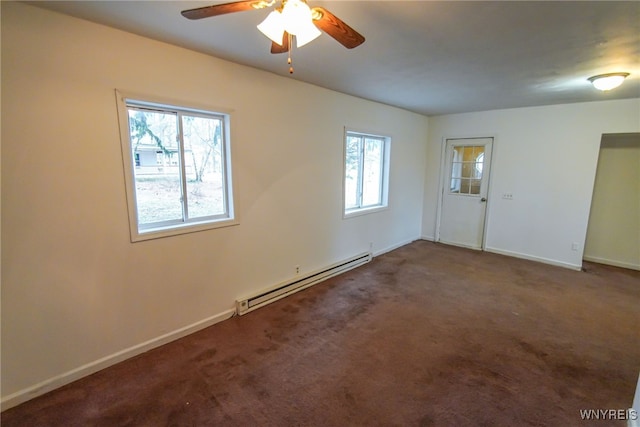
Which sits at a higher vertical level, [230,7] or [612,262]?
[230,7]

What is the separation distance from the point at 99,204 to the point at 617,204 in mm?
6588

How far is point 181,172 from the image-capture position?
8.35 ft

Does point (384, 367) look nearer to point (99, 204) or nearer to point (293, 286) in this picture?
point (293, 286)

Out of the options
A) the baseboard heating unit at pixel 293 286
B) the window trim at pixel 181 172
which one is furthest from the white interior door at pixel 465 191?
the window trim at pixel 181 172

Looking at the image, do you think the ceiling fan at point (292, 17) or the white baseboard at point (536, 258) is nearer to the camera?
the ceiling fan at point (292, 17)

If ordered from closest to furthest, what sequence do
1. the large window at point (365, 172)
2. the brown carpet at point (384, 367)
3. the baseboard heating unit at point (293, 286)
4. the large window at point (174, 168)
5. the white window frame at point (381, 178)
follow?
1. the brown carpet at point (384, 367)
2. the large window at point (174, 168)
3. the baseboard heating unit at point (293, 286)
4. the white window frame at point (381, 178)
5. the large window at point (365, 172)

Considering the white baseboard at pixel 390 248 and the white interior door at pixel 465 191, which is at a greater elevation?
the white interior door at pixel 465 191

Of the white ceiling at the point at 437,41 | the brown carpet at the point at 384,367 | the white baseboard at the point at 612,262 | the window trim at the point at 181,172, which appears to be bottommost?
the brown carpet at the point at 384,367

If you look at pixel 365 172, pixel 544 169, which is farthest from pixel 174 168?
pixel 544 169

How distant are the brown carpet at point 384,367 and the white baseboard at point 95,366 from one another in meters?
0.07

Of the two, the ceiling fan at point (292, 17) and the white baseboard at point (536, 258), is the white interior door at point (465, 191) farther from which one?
the ceiling fan at point (292, 17)

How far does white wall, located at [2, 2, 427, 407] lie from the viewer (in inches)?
70.1

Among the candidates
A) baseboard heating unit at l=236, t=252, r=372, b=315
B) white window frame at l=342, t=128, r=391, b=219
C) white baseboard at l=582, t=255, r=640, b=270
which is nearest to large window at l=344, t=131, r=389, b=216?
white window frame at l=342, t=128, r=391, b=219

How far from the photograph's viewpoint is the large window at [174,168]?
7.40 ft
